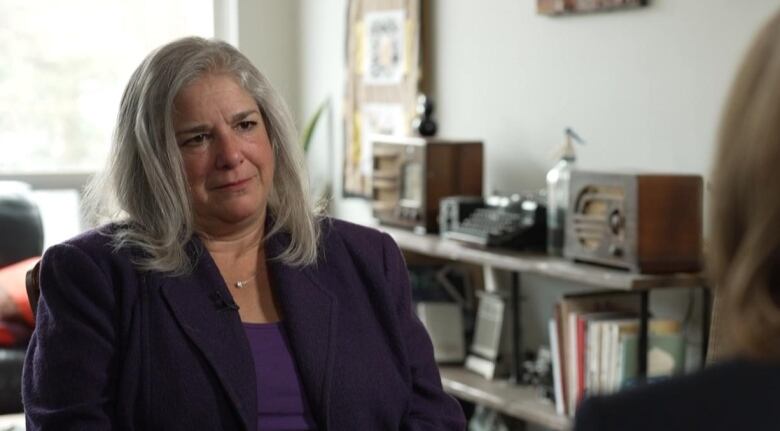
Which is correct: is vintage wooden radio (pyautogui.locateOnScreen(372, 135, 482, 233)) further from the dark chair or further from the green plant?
the dark chair

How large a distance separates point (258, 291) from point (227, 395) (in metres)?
0.25

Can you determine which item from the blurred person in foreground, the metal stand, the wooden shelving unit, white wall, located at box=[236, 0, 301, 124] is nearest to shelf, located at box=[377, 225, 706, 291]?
the wooden shelving unit

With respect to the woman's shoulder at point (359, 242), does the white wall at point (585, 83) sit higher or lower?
higher

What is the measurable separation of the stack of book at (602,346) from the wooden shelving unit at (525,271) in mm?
70

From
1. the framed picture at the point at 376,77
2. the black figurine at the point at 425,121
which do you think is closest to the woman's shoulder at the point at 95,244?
the black figurine at the point at 425,121

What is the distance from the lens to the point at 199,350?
2.07m

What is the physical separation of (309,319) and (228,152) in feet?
1.09

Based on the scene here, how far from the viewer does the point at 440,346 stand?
3.91 meters

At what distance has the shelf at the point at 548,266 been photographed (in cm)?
294

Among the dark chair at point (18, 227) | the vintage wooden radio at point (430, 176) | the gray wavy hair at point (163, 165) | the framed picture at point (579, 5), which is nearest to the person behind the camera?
the gray wavy hair at point (163, 165)

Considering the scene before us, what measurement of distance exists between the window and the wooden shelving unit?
195cm

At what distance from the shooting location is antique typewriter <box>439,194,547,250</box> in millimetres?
3475

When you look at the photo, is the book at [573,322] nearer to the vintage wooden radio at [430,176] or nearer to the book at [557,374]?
the book at [557,374]

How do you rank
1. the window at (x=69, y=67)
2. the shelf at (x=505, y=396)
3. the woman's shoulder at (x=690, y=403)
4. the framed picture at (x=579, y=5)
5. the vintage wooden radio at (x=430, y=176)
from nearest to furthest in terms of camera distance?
1. the woman's shoulder at (x=690, y=403)
2. the shelf at (x=505, y=396)
3. the framed picture at (x=579, y=5)
4. the vintage wooden radio at (x=430, y=176)
5. the window at (x=69, y=67)
